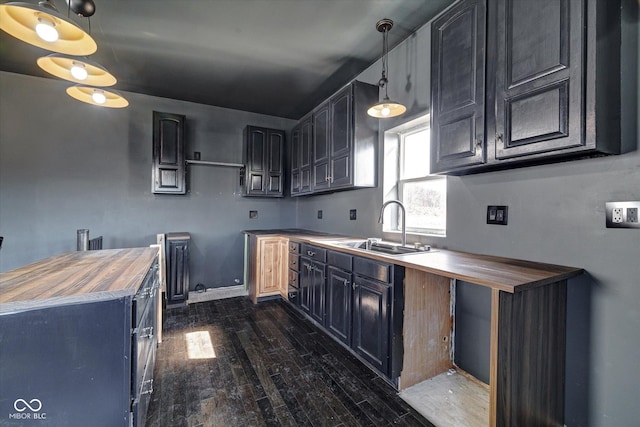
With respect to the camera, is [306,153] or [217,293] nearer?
[306,153]

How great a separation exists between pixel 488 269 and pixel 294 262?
216 cm

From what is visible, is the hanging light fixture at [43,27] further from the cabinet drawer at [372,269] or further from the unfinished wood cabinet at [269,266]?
the unfinished wood cabinet at [269,266]

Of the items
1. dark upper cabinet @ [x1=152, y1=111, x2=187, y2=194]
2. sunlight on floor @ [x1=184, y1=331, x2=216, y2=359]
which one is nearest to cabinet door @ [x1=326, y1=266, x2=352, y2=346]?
sunlight on floor @ [x1=184, y1=331, x2=216, y2=359]

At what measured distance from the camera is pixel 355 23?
2234 mm

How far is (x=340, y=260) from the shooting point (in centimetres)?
232

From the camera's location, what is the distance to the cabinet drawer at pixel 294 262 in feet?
10.3

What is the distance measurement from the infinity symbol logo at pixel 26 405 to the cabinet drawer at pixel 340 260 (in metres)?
1.77

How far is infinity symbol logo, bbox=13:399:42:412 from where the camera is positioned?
3.27 feet

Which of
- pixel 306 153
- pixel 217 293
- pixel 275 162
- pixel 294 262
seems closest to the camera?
pixel 294 262

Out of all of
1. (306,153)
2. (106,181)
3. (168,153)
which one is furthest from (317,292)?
(106,181)

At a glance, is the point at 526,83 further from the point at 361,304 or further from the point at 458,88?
the point at 361,304

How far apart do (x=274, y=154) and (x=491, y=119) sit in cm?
318

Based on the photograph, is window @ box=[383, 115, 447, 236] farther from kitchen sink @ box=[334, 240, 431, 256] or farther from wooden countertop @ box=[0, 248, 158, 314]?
wooden countertop @ box=[0, 248, 158, 314]

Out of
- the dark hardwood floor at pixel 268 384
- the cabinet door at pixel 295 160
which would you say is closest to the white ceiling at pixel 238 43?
the cabinet door at pixel 295 160
